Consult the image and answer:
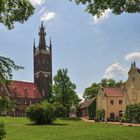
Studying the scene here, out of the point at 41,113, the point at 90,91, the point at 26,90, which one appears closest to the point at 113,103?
the point at 41,113

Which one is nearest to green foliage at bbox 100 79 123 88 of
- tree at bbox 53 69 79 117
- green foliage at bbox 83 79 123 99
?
green foliage at bbox 83 79 123 99

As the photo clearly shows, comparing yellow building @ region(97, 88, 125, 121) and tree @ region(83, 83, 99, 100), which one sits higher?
tree @ region(83, 83, 99, 100)

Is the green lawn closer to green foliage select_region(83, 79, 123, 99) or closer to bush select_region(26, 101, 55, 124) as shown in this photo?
bush select_region(26, 101, 55, 124)

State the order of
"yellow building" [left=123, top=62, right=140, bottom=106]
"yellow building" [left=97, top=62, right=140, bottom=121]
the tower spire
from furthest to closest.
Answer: the tower spire, "yellow building" [left=97, top=62, right=140, bottom=121], "yellow building" [left=123, top=62, right=140, bottom=106]

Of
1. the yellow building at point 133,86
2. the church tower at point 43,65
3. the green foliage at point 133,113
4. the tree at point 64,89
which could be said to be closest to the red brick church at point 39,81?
the church tower at point 43,65

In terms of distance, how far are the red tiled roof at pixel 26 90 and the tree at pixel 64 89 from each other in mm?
38286

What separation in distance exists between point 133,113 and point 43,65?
263 feet

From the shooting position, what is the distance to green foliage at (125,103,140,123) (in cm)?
5643

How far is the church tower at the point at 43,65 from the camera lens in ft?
430

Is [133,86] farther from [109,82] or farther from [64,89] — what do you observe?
[109,82]

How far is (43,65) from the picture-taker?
135 meters

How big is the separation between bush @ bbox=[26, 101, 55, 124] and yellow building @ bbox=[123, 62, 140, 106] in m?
16.4

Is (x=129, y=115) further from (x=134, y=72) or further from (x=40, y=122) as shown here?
(x=40, y=122)

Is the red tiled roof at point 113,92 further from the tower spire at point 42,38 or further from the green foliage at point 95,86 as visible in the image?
the tower spire at point 42,38
